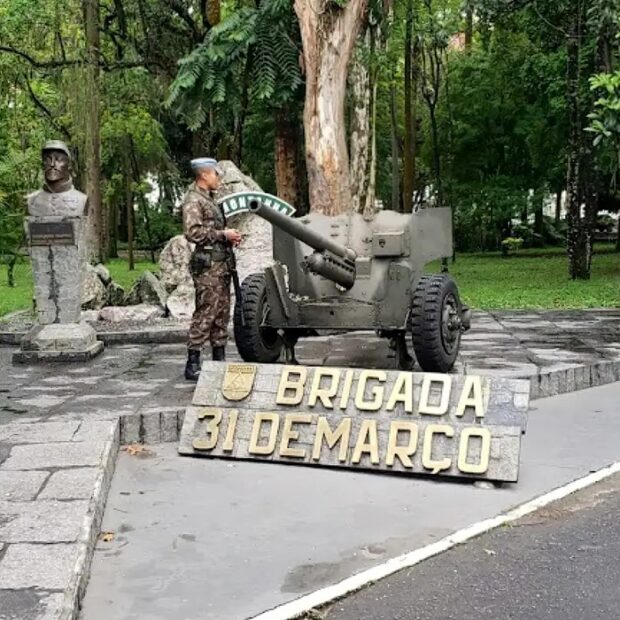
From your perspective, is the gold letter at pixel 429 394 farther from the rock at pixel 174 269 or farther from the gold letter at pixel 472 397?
the rock at pixel 174 269

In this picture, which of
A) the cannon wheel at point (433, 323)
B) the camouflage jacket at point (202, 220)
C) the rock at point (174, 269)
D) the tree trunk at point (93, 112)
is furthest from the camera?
the tree trunk at point (93, 112)

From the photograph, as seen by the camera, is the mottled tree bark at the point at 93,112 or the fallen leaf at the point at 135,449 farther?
the mottled tree bark at the point at 93,112

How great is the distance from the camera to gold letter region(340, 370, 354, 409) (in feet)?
18.9

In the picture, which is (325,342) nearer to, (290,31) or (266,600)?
(266,600)

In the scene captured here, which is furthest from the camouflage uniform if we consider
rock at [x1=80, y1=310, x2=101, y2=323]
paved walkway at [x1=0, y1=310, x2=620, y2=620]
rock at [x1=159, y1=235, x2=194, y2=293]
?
rock at [x1=159, y1=235, x2=194, y2=293]

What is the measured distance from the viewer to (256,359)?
24.1 feet

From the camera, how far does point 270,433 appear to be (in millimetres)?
5758

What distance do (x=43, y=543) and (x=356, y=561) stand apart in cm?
134

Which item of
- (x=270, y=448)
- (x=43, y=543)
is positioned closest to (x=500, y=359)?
(x=270, y=448)

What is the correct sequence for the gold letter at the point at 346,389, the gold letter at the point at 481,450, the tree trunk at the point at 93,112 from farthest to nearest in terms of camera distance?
the tree trunk at the point at 93,112, the gold letter at the point at 346,389, the gold letter at the point at 481,450

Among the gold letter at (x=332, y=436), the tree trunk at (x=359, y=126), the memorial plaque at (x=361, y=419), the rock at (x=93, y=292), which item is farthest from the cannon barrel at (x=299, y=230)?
the tree trunk at (x=359, y=126)

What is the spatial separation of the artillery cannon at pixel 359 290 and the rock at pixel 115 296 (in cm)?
535

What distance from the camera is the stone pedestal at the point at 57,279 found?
8.52 metres

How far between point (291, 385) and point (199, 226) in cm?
174
